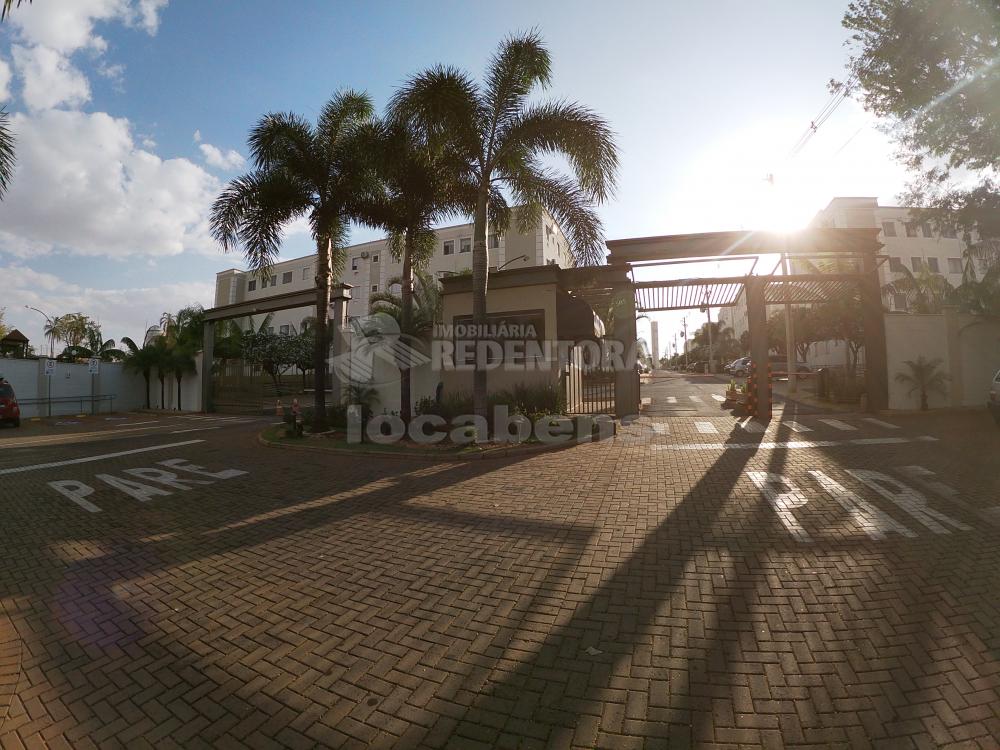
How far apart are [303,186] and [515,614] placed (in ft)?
41.0

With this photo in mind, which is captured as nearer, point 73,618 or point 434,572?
point 73,618

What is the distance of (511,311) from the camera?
556 inches

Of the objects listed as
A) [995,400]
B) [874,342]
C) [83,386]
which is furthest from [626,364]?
[83,386]

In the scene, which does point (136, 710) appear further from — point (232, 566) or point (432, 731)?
point (232, 566)

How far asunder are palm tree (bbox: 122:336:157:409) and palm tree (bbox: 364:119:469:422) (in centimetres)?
1979

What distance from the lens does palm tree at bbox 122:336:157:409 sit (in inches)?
970

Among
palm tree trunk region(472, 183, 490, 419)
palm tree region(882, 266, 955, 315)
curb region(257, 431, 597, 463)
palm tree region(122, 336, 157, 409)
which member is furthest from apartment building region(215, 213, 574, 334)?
curb region(257, 431, 597, 463)

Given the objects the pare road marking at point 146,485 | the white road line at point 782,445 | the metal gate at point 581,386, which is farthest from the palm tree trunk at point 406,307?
the white road line at point 782,445

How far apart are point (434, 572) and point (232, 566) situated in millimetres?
1963

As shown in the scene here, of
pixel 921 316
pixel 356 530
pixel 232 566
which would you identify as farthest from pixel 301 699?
pixel 921 316

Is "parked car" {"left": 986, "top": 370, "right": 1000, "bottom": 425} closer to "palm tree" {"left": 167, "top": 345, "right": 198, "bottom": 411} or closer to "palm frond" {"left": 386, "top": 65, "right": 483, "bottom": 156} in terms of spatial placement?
"palm frond" {"left": 386, "top": 65, "right": 483, "bottom": 156}

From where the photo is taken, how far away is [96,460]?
31.4ft

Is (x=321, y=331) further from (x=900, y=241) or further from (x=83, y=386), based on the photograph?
(x=900, y=241)

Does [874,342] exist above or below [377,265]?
below
